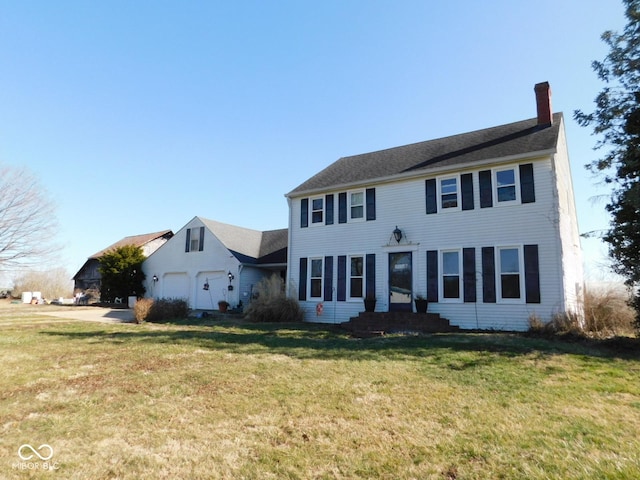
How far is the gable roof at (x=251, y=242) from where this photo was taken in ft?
70.5

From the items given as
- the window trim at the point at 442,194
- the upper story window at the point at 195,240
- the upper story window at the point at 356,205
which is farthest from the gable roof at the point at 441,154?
the upper story window at the point at 195,240

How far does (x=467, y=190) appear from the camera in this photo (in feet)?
43.6

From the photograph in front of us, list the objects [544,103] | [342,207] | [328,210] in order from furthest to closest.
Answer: [328,210] < [342,207] < [544,103]

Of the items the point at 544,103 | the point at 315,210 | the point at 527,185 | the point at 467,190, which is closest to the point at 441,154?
the point at 467,190

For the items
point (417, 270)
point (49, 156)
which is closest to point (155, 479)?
point (417, 270)

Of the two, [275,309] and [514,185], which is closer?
[514,185]

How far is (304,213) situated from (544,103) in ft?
33.7

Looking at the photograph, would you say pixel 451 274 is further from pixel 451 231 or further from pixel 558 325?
pixel 558 325

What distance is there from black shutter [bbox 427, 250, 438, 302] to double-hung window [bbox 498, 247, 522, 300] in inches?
81.9

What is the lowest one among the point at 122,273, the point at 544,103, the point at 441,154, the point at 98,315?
the point at 98,315

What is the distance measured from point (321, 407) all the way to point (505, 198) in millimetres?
10797

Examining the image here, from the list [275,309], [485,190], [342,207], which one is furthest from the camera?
[342,207]

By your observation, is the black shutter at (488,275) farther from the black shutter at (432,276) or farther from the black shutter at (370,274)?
the black shutter at (370,274)

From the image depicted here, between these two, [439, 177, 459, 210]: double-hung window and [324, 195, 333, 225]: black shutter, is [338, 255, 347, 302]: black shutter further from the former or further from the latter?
[439, 177, 459, 210]: double-hung window
